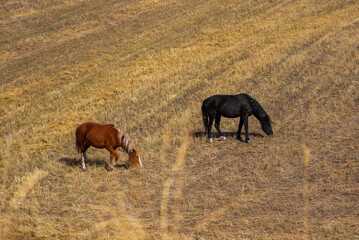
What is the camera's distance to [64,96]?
2811cm

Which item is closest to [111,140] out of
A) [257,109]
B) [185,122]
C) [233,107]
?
[233,107]

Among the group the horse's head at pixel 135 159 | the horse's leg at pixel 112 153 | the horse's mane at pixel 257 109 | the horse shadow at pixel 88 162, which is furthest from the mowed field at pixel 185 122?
the horse's mane at pixel 257 109

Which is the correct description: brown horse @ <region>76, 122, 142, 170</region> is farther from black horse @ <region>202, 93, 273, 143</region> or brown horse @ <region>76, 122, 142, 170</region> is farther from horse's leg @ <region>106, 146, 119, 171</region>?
black horse @ <region>202, 93, 273, 143</region>

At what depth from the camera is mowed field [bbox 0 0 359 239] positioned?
11.4m

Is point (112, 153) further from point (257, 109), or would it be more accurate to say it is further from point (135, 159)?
point (257, 109)

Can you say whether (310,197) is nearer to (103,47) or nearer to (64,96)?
(64,96)

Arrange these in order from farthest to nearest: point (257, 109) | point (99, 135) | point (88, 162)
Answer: point (257, 109)
point (88, 162)
point (99, 135)

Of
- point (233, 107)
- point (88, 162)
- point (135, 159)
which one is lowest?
point (88, 162)

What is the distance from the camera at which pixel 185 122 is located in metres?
20.0

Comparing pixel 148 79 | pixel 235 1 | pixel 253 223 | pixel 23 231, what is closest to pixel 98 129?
pixel 23 231

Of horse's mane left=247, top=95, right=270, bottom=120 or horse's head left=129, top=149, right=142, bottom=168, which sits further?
horse's mane left=247, top=95, right=270, bottom=120

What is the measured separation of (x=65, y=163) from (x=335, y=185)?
10.1m

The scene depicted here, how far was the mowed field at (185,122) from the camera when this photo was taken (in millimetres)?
11352

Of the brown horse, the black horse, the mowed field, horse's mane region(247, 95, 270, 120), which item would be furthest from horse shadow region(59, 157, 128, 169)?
horse's mane region(247, 95, 270, 120)
